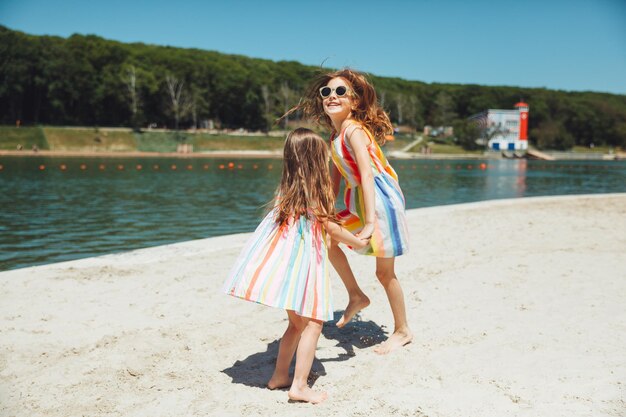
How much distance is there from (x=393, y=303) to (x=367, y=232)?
834 millimetres

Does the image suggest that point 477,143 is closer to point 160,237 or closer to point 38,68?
point 38,68

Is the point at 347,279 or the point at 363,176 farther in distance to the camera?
the point at 347,279

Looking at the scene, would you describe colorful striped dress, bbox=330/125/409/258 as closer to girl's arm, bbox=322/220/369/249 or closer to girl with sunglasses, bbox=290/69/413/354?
girl with sunglasses, bbox=290/69/413/354

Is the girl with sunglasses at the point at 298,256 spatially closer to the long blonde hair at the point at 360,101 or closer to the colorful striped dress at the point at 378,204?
the colorful striped dress at the point at 378,204

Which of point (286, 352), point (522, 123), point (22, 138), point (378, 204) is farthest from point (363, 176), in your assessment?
point (522, 123)

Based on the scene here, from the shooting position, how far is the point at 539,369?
3.56 metres

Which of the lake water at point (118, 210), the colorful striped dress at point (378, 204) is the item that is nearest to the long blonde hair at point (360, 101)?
the colorful striped dress at point (378, 204)

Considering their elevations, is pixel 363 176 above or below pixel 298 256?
above

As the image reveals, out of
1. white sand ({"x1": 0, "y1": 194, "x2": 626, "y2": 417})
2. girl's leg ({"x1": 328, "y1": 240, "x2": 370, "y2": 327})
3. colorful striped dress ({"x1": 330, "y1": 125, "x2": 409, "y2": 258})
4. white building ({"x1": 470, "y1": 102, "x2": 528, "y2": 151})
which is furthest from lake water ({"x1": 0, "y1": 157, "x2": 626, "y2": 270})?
white building ({"x1": 470, "y1": 102, "x2": 528, "y2": 151})

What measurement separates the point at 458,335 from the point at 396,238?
1.07 meters

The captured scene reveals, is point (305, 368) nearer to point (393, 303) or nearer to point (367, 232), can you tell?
point (367, 232)

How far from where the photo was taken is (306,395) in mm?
3193

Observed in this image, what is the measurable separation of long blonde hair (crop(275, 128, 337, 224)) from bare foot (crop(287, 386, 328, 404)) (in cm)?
104

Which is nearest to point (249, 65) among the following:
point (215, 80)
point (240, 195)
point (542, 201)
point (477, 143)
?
point (215, 80)
